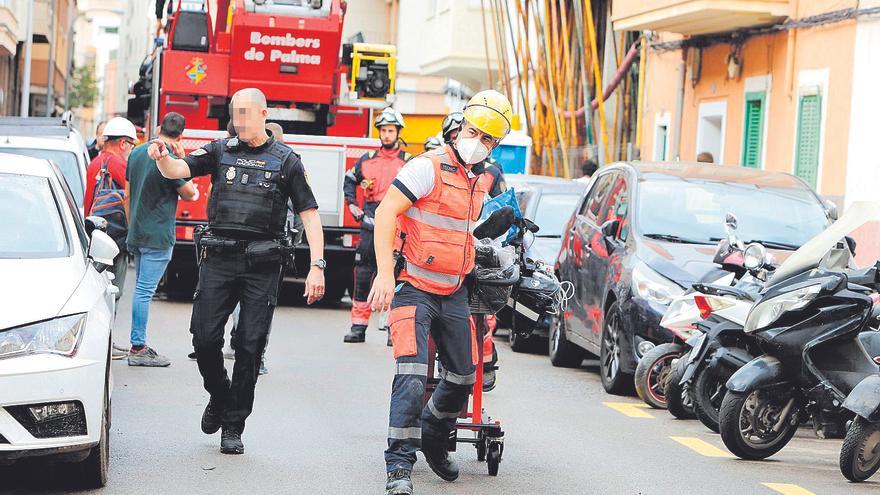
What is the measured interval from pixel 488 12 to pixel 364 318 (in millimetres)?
22431

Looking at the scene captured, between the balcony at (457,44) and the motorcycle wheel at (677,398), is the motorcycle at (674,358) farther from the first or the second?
the balcony at (457,44)

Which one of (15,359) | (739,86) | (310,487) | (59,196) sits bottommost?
(310,487)

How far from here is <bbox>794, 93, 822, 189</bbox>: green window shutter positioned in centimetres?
1912

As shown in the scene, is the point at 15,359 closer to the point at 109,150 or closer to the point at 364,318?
the point at 109,150

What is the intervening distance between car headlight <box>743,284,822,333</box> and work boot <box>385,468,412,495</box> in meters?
2.50

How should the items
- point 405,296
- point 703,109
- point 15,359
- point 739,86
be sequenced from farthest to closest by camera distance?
point 703,109 < point 739,86 < point 405,296 < point 15,359

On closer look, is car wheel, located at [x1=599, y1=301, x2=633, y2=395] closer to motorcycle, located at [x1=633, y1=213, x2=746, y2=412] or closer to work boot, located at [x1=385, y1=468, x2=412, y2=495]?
motorcycle, located at [x1=633, y1=213, x2=746, y2=412]

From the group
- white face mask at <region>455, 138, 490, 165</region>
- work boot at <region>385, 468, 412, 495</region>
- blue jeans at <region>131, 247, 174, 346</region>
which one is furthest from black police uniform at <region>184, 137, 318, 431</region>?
blue jeans at <region>131, 247, 174, 346</region>

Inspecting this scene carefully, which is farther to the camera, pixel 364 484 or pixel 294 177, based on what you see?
pixel 294 177

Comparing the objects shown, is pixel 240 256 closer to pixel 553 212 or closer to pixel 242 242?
pixel 242 242

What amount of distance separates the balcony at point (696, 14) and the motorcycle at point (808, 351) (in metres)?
12.3

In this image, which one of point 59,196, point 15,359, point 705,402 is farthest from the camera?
point 705,402

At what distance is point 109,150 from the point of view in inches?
480

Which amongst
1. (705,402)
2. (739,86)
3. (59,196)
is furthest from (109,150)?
(739,86)
